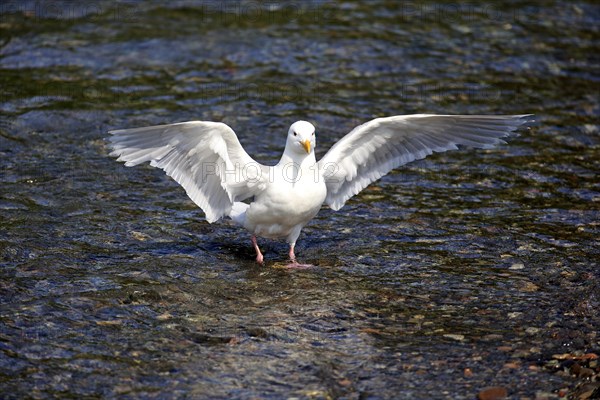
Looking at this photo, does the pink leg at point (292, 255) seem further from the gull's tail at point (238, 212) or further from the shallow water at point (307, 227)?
the gull's tail at point (238, 212)

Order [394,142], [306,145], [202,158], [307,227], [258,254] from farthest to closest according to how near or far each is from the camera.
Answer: [307,227] < [394,142] < [258,254] < [202,158] < [306,145]

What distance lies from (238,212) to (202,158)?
564 millimetres

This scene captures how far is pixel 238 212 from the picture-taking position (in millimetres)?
7273

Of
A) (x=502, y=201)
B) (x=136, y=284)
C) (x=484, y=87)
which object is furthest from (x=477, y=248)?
(x=484, y=87)

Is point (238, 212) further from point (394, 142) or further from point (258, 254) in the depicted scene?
point (394, 142)

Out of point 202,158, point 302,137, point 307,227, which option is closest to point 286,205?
point 302,137

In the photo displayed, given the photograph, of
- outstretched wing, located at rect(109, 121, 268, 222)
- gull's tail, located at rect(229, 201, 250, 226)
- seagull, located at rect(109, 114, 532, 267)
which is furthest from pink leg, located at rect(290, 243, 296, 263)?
outstretched wing, located at rect(109, 121, 268, 222)

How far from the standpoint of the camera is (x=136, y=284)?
648 centimetres

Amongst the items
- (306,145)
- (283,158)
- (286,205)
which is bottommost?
(286,205)

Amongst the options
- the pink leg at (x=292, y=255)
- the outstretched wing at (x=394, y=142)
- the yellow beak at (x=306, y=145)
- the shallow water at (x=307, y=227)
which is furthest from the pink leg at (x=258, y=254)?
the yellow beak at (x=306, y=145)

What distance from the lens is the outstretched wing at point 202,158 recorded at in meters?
6.74

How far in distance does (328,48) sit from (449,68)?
5.27ft

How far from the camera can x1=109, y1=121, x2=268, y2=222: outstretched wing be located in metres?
6.74

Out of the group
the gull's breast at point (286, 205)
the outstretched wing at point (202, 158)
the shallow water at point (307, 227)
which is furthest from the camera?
the gull's breast at point (286, 205)
